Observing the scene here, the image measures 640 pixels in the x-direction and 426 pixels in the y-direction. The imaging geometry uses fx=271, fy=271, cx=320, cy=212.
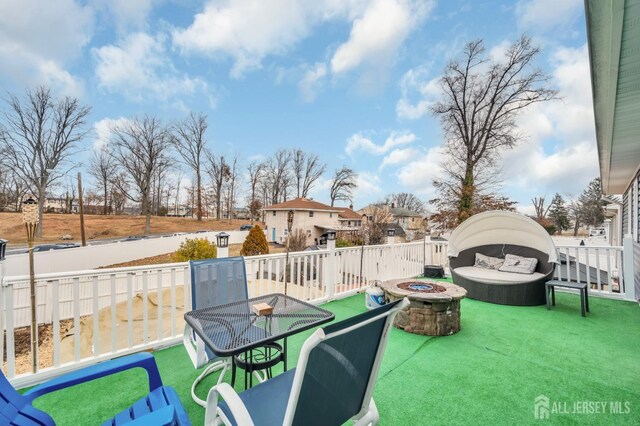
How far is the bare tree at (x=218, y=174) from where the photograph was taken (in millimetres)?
28797

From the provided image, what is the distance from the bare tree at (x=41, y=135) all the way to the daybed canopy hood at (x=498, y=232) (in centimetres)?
2217

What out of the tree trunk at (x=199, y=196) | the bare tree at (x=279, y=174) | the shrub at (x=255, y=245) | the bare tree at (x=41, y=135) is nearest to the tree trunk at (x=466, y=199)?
the shrub at (x=255, y=245)

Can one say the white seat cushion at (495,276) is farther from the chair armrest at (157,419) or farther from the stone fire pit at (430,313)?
the chair armrest at (157,419)


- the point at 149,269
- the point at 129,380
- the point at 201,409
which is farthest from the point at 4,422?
the point at 149,269

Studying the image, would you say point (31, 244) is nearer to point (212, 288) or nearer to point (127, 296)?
point (127, 296)

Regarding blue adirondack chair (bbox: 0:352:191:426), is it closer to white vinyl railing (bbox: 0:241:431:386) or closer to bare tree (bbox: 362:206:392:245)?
white vinyl railing (bbox: 0:241:431:386)

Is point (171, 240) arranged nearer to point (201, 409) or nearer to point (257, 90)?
point (257, 90)

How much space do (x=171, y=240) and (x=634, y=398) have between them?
18.5 meters

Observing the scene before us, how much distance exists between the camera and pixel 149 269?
2.99 metres

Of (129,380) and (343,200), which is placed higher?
(343,200)

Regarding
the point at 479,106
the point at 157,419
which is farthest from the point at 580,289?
the point at 479,106

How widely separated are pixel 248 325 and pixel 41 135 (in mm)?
23782

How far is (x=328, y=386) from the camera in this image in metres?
1.15

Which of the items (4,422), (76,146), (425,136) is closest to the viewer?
(4,422)
